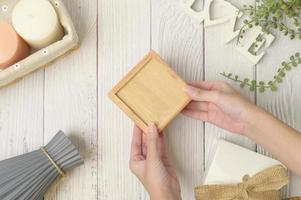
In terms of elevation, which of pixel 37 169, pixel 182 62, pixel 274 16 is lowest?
pixel 37 169

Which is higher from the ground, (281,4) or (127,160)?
(281,4)

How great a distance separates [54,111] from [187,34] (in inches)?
12.2

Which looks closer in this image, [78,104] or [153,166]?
[153,166]

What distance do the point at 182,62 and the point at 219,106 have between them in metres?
0.14

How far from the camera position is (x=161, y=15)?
38.3 inches

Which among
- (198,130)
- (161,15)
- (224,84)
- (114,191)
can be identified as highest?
(161,15)

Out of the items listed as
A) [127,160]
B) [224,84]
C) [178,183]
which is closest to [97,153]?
[127,160]

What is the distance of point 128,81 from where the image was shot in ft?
2.95

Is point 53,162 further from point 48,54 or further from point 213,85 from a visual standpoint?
point 213,85

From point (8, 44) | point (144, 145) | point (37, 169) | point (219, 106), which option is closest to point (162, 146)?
point (144, 145)

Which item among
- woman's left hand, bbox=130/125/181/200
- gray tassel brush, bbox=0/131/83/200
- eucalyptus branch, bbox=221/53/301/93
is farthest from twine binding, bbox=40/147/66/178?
eucalyptus branch, bbox=221/53/301/93

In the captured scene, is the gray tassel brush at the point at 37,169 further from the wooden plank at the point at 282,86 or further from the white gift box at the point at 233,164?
the wooden plank at the point at 282,86

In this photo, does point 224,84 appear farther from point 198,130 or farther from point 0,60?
point 0,60

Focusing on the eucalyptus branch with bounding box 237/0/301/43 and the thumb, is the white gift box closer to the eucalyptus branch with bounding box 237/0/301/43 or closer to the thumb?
the thumb
